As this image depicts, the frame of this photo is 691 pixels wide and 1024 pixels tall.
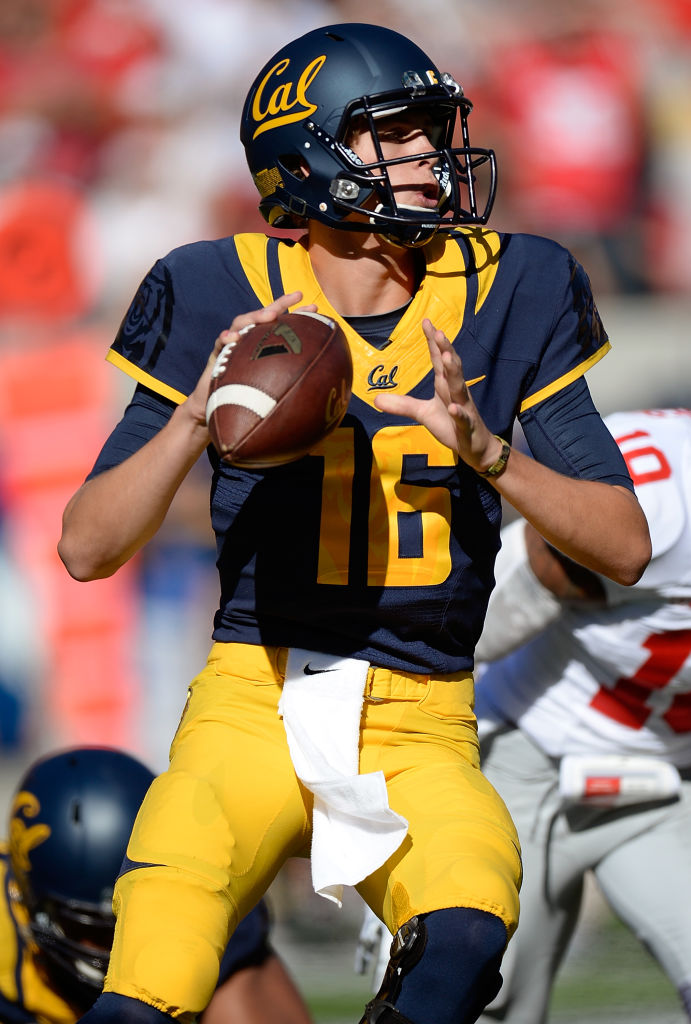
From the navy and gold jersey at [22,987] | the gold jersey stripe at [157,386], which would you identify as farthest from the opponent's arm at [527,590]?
the navy and gold jersey at [22,987]

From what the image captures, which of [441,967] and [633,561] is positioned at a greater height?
[633,561]

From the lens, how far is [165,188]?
584 centimetres

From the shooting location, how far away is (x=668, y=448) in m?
2.91

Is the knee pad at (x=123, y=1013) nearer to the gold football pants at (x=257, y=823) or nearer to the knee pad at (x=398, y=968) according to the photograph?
the gold football pants at (x=257, y=823)

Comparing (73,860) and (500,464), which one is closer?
(500,464)

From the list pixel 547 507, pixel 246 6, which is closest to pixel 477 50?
pixel 246 6

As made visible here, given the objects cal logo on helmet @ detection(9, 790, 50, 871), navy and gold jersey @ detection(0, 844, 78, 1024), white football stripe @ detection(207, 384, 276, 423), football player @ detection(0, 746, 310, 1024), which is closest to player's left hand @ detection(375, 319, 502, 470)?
white football stripe @ detection(207, 384, 276, 423)

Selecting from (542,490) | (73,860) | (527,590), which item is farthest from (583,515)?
(73,860)

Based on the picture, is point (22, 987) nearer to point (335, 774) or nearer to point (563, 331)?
point (335, 774)

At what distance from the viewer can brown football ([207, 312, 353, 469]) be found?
71.8 inches

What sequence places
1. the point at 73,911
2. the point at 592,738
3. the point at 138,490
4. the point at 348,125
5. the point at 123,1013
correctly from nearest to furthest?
the point at 123,1013
the point at 138,490
the point at 348,125
the point at 73,911
the point at 592,738

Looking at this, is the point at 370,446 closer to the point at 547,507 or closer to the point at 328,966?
the point at 547,507

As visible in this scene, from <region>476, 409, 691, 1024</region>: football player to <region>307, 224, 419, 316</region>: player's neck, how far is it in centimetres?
89

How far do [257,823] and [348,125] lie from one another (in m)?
1.20
